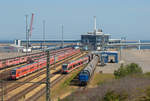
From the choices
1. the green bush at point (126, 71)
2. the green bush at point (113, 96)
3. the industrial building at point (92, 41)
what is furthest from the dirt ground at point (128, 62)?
the green bush at point (113, 96)

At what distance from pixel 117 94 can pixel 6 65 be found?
2632 cm

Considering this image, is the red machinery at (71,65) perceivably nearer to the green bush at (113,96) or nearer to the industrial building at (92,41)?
the green bush at (113,96)

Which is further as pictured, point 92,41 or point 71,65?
point 92,41

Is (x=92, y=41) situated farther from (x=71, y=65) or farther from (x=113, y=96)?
(x=113, y=96)

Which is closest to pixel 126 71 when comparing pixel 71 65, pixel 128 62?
pixel 71 65

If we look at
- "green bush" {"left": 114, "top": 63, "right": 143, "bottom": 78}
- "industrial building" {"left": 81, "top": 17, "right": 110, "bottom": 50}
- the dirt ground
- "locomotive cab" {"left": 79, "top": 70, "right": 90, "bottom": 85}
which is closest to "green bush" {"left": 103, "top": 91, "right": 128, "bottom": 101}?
"locomotive cab" {"left": 79, "top": 70, "right": 90, "bottom": 85}

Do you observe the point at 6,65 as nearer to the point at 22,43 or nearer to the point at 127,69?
the point at 127,69

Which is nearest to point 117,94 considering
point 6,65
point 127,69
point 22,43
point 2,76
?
point 127,69

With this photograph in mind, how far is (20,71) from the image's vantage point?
91.2ft

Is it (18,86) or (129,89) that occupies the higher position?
(129,89)

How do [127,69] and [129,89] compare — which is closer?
[129,89]

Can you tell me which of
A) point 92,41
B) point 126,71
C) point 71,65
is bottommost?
point 71,65

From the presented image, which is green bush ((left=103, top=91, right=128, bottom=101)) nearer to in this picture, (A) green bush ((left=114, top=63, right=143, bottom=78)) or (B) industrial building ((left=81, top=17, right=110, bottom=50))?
(A) green bush ((left=114, top=63, right=143, bottom=78))

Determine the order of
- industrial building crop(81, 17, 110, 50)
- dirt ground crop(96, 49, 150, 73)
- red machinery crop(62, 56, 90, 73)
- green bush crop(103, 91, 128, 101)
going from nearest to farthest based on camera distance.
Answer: green bush crop(103, 91, 128, 101) → red machinery crop(62, 56, 90, 73) → dirt ground crop(96, 49, 150, 73) → industrial building crop(81, 17, 110, 50)
